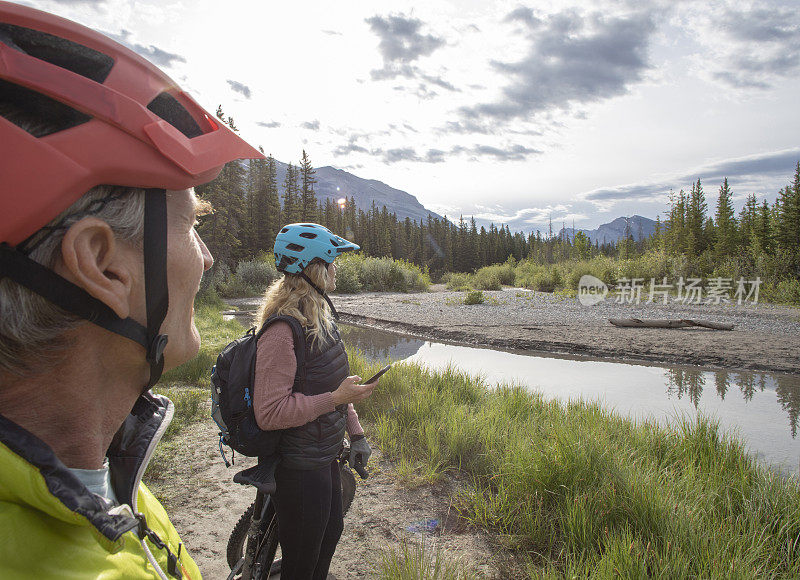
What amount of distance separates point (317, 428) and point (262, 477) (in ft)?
1.13

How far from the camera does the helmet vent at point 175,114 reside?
98 centimetres

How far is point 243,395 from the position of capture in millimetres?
2182

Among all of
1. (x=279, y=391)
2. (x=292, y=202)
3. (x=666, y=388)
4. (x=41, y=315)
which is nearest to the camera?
(x=41, y=315)

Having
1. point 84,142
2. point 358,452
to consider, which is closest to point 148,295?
point 84,142

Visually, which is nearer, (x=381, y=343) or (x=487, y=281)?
(x=381, y=343)

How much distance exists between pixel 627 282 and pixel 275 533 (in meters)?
28.7

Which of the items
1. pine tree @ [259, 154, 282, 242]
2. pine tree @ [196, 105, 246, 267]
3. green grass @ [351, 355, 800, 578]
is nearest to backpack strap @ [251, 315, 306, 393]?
green grass @ [351, 355, 800, 578]

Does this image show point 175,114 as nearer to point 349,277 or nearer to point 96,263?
point 96,263

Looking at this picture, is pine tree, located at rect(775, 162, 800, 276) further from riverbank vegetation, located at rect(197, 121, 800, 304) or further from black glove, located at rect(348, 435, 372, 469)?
black glove, located at rect(348, 435, 372, 469)

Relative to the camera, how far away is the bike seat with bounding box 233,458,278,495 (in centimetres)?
214

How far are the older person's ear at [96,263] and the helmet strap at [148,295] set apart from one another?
0.02 m

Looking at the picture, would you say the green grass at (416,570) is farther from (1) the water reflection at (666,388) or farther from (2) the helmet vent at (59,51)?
(1) the water reflection at (666,388)

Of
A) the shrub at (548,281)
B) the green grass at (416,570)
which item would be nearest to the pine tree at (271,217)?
the shrub at (548,281)

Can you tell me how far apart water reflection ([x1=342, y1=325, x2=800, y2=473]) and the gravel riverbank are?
2.40 feet
